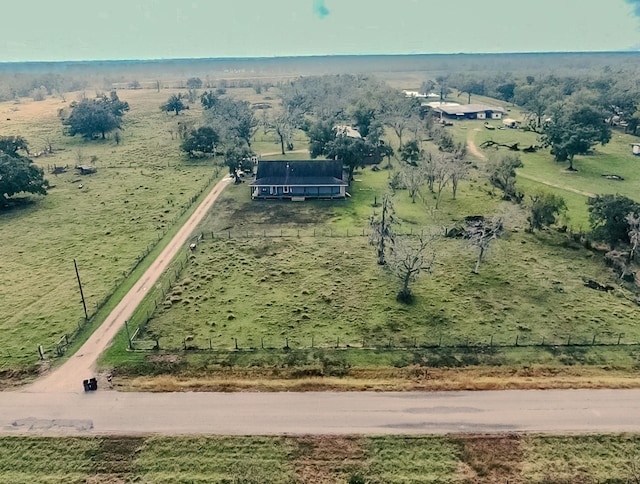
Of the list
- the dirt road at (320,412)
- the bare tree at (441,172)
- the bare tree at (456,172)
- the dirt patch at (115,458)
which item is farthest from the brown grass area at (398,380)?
the bare tree at (456,172)

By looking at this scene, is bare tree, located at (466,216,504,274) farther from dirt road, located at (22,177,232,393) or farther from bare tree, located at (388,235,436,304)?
dirt road, located at (22,177,232,393)

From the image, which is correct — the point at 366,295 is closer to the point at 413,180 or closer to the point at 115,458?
the point at 115,458

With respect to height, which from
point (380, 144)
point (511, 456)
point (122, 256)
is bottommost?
point (511, 456)

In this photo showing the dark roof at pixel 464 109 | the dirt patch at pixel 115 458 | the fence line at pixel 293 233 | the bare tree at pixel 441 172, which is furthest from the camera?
the dark roof at pixel 464 109

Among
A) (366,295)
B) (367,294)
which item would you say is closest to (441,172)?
(367,294)

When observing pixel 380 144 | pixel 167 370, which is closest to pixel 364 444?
pixel 167 370

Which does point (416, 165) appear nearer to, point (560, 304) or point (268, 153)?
point (268, 153)

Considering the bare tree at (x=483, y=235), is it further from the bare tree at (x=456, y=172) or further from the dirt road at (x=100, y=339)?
the dirt road at (x=100, y=339)
